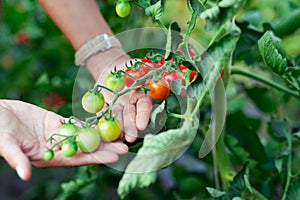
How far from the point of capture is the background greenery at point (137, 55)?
1.49 metres

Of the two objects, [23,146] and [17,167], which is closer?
[17,167]

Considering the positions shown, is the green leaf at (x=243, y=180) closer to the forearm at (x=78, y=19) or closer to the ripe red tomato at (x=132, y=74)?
the ripe red tomato at (x=132, y=74)

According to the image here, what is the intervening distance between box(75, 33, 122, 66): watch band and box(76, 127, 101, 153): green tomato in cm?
46

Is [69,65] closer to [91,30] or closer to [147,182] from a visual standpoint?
[91,30]

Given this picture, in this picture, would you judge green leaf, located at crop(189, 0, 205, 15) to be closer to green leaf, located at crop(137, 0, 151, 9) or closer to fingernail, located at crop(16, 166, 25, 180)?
green leaf, located at crop(137, 0, 151, 9)

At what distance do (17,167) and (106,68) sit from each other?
471 millimetres

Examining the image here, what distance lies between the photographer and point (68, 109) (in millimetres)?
1511

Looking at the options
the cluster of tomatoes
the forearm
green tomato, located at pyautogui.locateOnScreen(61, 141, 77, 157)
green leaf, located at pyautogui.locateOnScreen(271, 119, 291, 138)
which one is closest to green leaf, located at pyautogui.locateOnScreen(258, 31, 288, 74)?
the cluster of tomatoes

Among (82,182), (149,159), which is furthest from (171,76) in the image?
(82,182)

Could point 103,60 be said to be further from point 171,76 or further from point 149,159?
point 149,159

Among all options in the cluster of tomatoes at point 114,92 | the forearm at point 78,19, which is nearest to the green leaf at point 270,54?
the cluster of tomatoes at point 114,92

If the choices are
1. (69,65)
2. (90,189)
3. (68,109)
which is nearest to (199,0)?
(68,109)

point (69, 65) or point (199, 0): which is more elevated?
point (199, 0)

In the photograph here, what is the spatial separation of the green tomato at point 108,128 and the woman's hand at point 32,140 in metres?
0.03
